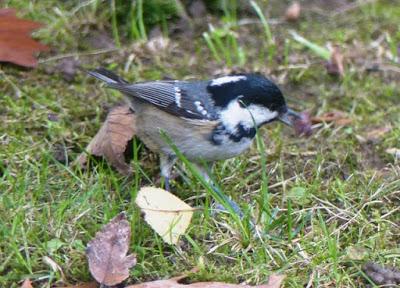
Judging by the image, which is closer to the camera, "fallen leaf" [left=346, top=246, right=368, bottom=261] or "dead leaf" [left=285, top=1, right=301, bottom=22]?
"fallen leaf" [left=346, top=246, right=368, bottom=261]

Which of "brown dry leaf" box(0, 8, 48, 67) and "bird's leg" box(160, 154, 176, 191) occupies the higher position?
"brown dry leaf" box(0, 8, 48, 67)

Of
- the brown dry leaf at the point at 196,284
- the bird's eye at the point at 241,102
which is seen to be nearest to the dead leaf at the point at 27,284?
the brown dry leaf at the point at 196,284

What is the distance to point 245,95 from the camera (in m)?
3.64

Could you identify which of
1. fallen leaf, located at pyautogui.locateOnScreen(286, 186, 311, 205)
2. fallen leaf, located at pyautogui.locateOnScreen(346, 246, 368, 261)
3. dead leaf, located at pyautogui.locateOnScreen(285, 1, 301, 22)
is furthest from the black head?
dead leaf, located at pyautogui.locateOnScreen(285, 1, 301, 22)

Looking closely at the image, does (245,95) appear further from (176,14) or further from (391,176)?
(176,14)

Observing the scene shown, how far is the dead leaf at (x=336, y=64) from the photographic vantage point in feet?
15.4

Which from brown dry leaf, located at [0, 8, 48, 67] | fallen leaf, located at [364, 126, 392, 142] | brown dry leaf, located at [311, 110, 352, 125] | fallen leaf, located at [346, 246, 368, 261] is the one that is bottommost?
fallen leaf, located at [364, 126, 392, 142]

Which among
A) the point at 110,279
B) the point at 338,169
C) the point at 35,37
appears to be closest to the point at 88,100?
the point at 35,37

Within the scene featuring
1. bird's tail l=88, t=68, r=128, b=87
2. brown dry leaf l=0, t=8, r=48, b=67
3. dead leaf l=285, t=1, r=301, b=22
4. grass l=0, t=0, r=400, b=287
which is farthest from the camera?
dead leaf l=285, t=1, r=301, b=22

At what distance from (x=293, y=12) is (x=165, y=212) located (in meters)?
2.37

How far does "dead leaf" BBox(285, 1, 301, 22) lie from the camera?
17.0 feet

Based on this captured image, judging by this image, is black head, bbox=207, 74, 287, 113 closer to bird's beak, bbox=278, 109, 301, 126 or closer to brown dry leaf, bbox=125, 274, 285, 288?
bird's beak, bbox=278, 109, 301, 126

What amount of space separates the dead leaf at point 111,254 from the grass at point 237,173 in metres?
0.09

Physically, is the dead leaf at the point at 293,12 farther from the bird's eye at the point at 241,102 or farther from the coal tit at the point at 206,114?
the bird's eye at the point at 241,102
